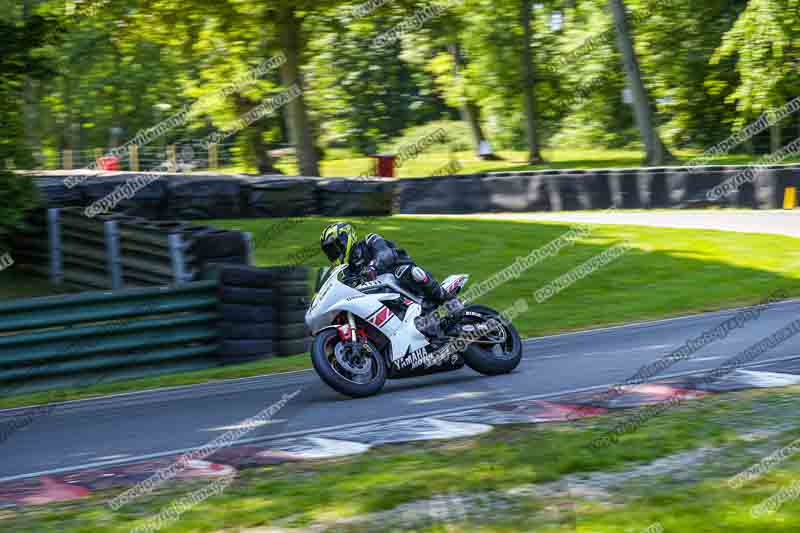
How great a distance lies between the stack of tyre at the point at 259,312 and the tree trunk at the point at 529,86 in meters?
28.6

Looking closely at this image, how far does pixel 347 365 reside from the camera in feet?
29.0

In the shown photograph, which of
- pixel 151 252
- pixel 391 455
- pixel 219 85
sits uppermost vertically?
pixel 219 85

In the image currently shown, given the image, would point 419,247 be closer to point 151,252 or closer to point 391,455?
point 151,252

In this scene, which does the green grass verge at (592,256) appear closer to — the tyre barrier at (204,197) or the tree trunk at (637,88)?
the tyre barrier at (204,197)

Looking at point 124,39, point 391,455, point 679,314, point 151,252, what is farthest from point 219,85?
point 391,455

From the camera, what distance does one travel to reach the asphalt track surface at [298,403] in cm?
770

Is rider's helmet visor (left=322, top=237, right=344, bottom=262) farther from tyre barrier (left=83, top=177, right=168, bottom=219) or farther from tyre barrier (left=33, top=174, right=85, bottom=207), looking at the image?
tyre barrier (left=83, top=177, right=168, bottom=219)

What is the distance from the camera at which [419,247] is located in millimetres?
19172

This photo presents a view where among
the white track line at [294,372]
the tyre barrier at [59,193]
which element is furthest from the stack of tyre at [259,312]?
the tyre barrier at [59,193]

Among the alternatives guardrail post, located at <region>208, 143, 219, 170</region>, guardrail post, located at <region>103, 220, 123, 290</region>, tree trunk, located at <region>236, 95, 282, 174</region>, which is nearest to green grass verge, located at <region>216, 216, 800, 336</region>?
guardrail post, located at <region>103, 220, 123, 290</region>

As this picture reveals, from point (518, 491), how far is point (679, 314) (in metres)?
8.70

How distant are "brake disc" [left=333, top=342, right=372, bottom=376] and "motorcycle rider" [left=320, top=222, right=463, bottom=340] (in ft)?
1.96

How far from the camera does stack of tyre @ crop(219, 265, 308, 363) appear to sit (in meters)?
11.5

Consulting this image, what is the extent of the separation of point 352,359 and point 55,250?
850cm
